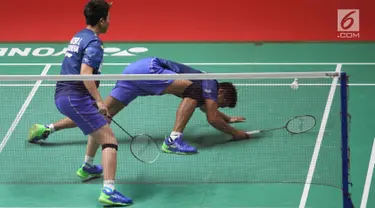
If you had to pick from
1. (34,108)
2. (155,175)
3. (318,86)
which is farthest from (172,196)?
(318,86)

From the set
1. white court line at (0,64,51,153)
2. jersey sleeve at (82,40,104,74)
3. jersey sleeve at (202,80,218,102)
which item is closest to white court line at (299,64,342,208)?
jersey sleeve at (202,80,218,102)

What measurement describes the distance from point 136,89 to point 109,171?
152 cm

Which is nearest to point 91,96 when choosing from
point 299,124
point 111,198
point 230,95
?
point 111,198

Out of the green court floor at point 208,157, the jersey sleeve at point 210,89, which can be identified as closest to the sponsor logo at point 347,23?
the green court floor at point 208,157

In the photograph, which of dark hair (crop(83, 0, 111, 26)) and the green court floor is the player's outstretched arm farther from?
dark hair (crop(83, 0, 111, 26))

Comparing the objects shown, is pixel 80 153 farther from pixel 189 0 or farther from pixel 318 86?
pixel 189 0

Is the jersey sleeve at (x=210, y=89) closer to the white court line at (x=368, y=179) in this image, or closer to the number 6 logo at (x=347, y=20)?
the white court line at (x=368, y=179)

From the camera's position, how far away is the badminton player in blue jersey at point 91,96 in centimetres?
961

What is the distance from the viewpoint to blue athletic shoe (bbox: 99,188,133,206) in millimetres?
9609

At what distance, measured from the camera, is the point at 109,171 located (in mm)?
9609

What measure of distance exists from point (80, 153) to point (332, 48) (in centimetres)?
552

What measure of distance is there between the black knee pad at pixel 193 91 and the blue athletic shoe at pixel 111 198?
177cm

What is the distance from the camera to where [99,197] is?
980 cm

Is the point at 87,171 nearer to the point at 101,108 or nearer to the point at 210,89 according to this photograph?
the point at 101,108
